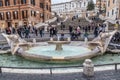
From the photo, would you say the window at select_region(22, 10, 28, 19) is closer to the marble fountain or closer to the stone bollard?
the marble fountain

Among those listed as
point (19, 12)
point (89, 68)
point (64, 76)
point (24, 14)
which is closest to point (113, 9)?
point (24, 14)

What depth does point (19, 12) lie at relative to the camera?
48.6 meters

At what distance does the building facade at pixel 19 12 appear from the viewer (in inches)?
1860

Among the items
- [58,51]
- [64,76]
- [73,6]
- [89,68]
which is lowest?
[58,51]

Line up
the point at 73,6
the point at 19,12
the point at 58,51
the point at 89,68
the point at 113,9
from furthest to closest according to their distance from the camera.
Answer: the point at 73,6 → the point at 19,12 → the point at 113,9 → the point at 58,51 → the point at 89,68

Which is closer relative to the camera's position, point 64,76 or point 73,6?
point 64,76

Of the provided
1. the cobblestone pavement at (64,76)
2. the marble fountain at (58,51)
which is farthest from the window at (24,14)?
the cobblestone pavement at (64,76)

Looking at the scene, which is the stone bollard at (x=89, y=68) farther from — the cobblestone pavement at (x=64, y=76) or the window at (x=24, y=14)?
the window at (x=24, y=14)

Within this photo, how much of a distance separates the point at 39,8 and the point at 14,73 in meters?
43.8

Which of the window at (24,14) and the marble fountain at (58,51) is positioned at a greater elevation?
the window at (24,14)

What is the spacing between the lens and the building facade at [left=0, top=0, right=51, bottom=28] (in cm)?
4725

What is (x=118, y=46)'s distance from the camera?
1820cm

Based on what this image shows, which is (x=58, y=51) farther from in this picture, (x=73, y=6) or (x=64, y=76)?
(x=73, y=6)

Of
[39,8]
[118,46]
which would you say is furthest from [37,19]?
[118,46]
